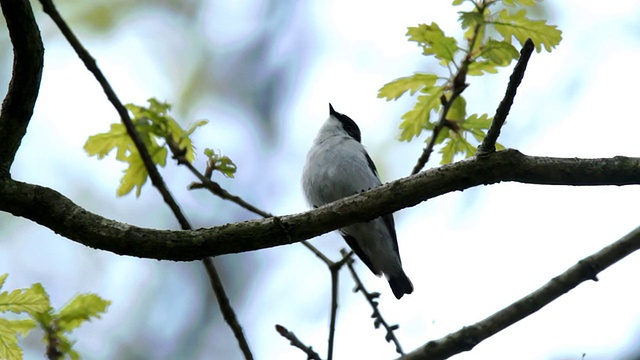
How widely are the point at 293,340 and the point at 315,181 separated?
2.75 m

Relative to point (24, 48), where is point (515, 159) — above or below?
below

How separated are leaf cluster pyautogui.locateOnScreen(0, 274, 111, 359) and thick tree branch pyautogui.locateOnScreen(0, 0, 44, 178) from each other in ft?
2.14

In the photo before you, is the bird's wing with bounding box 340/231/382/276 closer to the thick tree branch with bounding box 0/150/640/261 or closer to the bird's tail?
the bird's tail

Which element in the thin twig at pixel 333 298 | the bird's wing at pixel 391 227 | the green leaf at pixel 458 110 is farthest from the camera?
the bird's wing at pixel 391 227

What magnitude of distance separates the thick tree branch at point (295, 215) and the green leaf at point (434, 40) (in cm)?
111

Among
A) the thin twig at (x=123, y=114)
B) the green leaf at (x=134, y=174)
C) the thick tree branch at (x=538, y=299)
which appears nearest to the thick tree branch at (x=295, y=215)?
the thick tree branch at (x=538, y=299)

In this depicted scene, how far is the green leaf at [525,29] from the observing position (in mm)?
3990

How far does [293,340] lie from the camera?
3.33m

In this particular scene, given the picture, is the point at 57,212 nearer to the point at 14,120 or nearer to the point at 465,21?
the point at 14,120

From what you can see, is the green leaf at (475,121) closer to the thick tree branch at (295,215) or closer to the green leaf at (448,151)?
the green leaf at (448,151)

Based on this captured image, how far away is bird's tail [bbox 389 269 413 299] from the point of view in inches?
239

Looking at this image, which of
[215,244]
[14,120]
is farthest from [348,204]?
[14,120]

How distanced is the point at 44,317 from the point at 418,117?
91.7 inches

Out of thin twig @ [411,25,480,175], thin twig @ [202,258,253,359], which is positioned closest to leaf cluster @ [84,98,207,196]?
thin twig @ [202,258,253,359]
